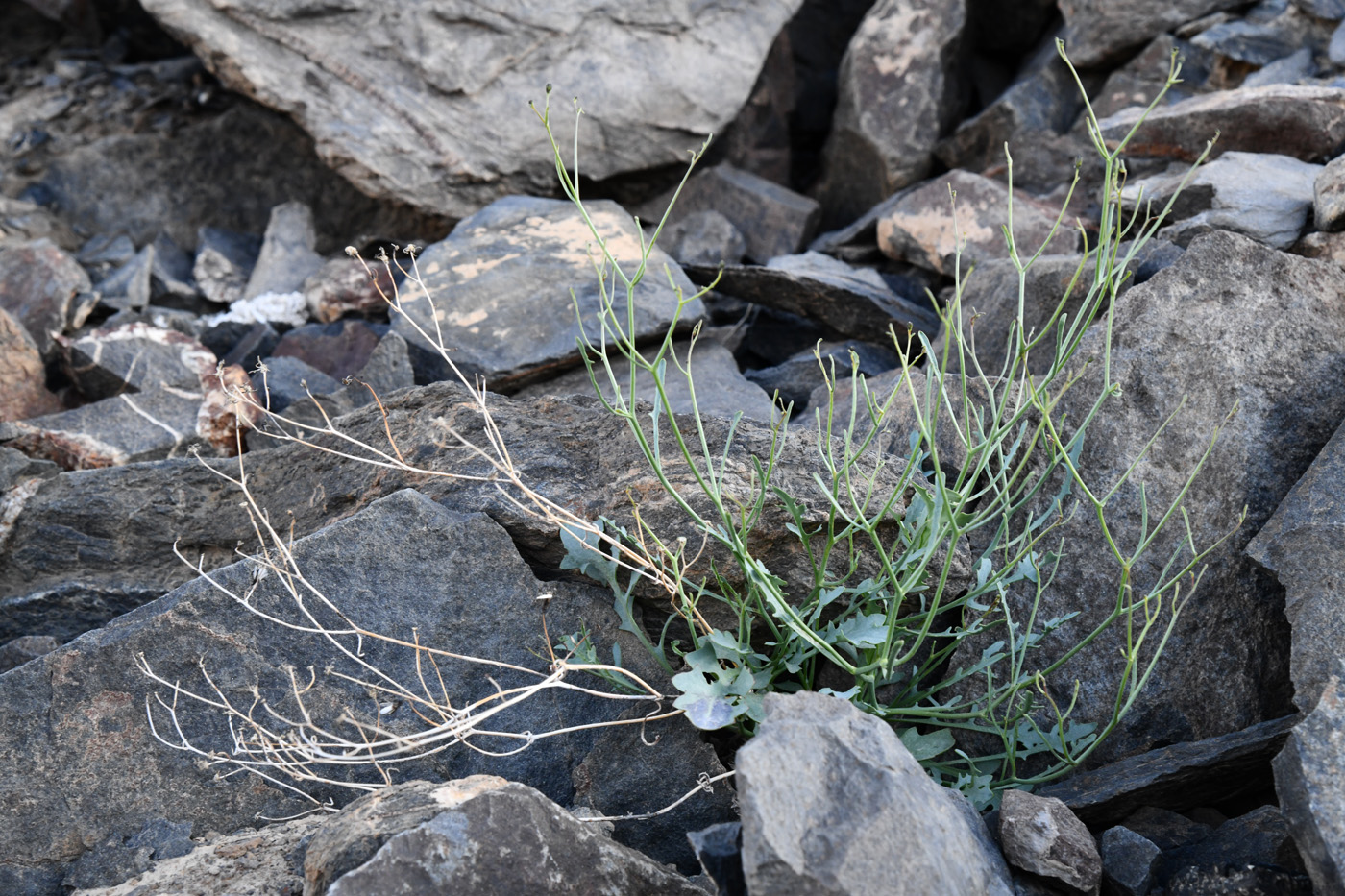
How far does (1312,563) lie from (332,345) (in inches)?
121

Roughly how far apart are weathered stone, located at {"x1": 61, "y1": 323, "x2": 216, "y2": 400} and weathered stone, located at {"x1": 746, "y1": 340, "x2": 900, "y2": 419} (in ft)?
5.98

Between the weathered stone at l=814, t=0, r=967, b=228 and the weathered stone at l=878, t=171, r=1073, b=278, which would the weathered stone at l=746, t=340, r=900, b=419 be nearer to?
the weathered stone at l=878, t=171, r=1073, b=278

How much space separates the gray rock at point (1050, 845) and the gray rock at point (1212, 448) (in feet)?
1.42

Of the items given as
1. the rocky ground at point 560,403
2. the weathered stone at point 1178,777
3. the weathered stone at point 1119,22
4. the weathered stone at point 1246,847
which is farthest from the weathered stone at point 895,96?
the weathered stone at point 1246,847

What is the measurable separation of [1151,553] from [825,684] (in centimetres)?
69

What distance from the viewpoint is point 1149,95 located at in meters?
4.51

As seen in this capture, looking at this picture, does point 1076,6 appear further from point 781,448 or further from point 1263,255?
point 781,448

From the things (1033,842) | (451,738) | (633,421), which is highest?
(633,421)

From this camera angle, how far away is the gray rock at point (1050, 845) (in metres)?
1.55

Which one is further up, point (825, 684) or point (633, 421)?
point (633, 421)

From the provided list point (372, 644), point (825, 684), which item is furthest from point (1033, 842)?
point (372, 644)

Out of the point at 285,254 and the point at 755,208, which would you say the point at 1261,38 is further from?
the point at 285,254

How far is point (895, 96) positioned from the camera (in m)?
4.96

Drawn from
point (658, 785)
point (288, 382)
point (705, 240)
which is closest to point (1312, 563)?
point (658, 785)
